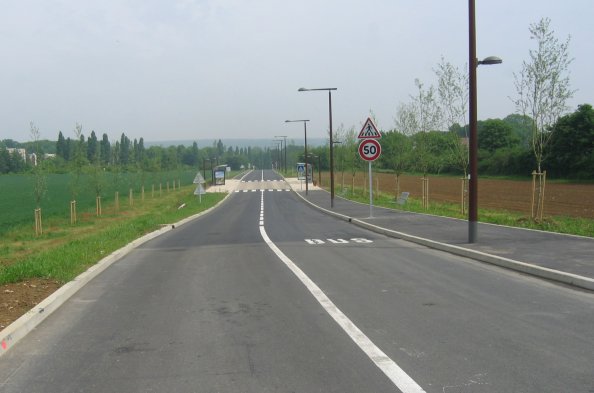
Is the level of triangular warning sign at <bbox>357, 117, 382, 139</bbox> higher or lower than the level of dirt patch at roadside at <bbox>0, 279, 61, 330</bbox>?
higher

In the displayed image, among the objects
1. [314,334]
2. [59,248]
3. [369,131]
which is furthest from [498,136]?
[314,334]

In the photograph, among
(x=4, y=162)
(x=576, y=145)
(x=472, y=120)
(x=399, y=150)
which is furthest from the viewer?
(x=4, y=162)

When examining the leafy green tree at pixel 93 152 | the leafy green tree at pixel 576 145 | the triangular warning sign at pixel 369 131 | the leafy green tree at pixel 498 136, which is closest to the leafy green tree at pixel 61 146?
the leafy green tree at pixel 93 152

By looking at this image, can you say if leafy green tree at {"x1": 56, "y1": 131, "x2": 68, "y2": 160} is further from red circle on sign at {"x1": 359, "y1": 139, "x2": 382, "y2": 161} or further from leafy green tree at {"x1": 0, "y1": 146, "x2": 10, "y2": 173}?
red circle on sign at {"x1": 359, "y1": 139, "x2": 382, "y2": 161}

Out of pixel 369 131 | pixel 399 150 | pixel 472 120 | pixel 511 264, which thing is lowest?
pixel 511 264

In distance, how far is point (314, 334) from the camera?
6227 millimetres

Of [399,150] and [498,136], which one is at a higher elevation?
[498,136]

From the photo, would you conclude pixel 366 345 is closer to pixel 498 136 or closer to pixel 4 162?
pixel 498 136

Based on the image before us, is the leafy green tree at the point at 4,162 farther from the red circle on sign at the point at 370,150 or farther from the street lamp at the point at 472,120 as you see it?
the street lamp at the point at 472,120

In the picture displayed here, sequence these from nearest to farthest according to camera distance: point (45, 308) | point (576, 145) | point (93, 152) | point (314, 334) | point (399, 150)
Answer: point (314, 334) → point (45, 308) → point (399, 150) → point (576, 145) → point (93, 152)

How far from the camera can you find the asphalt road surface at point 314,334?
4801 mm

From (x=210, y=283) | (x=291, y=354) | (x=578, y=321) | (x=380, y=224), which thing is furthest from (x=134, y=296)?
(x=380, y=224)

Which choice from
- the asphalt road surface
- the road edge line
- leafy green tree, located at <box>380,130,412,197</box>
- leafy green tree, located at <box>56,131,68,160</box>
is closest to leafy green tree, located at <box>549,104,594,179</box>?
leafy green tree, located at <box>380,130,412,197</box>

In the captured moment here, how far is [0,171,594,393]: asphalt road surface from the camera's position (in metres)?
4.80
